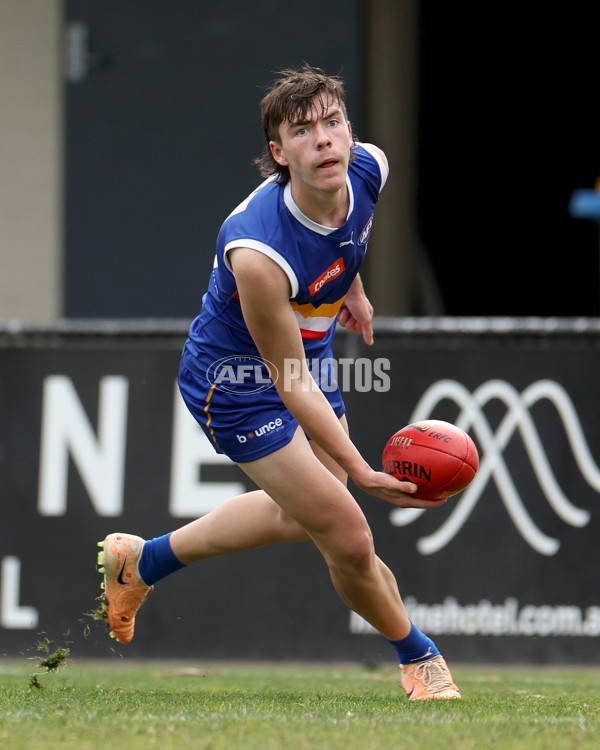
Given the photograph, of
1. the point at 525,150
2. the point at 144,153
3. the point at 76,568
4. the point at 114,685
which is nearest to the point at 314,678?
the point at 114,685

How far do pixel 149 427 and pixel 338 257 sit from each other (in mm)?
2630

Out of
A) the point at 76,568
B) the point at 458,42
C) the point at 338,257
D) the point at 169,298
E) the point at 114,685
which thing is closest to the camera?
the point at 338,257

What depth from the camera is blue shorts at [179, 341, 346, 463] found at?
421cm

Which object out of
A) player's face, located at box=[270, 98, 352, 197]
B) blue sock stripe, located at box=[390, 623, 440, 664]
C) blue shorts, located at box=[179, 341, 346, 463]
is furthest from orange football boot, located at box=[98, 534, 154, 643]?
player's face, located at box=[270, 98, 352, 197]

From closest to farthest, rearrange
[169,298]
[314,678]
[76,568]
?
[314,678] < [76,568] < [169,298]

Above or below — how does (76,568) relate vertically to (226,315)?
below

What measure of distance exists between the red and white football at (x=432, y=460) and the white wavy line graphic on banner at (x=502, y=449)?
7.13ft

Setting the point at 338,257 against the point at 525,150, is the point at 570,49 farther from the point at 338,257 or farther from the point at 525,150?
the point at 338,257

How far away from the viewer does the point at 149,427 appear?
643 cm

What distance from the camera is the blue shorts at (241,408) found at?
4215mm

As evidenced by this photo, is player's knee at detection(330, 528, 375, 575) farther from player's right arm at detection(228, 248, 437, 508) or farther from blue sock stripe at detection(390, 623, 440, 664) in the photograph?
blue sock stripe at detection(390, 623, 440, 664)

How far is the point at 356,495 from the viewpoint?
6.32 meters

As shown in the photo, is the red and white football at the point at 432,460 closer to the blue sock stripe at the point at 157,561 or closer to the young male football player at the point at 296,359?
the young male football player at the point at 296,359

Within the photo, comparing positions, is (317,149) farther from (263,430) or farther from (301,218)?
(263,430)
